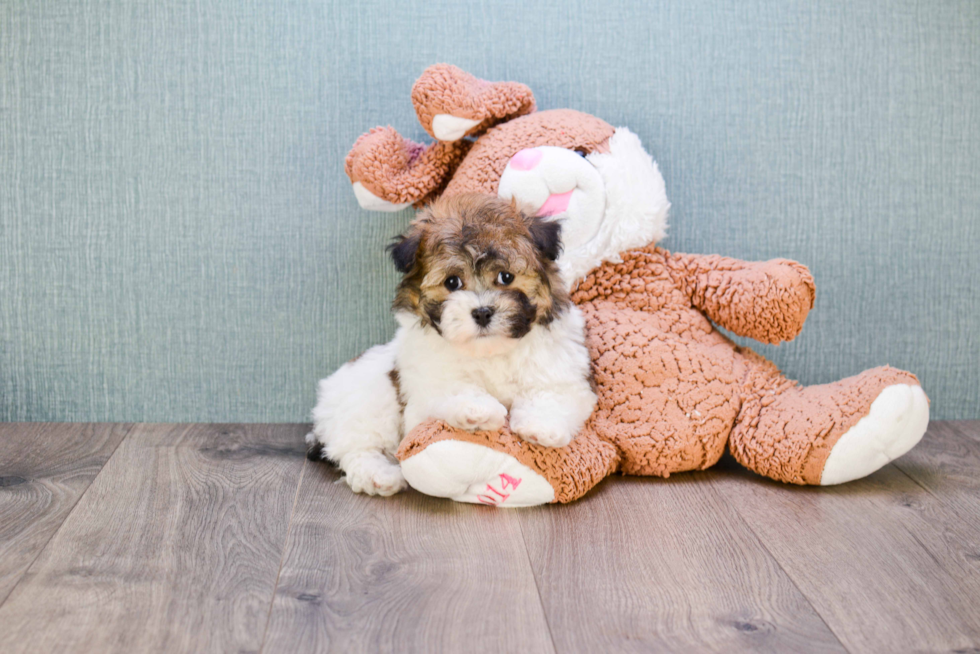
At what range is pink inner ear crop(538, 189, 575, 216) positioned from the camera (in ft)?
6.12

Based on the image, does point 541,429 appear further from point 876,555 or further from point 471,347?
point 876,555

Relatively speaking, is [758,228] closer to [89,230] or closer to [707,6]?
[707,6]

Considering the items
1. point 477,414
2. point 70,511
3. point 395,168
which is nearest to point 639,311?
point 477,414

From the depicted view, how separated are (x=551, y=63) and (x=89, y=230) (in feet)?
4.27

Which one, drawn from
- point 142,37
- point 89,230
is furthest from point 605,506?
point 142,37

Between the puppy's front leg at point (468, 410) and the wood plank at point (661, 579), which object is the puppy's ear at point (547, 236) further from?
the wood plank at point (661, 579)

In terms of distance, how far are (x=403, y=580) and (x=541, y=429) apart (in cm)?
42

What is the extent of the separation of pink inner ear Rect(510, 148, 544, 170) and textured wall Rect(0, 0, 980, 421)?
15.7 inches

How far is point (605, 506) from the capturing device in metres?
1.72

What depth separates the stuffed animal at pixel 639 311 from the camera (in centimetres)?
178

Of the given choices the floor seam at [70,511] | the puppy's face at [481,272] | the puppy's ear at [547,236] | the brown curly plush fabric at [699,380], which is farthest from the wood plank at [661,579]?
the floor seam at [70,511]

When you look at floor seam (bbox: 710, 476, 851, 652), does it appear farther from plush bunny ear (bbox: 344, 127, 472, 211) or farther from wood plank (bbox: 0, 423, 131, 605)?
wood plank (bbox: 0, 423, 131, 605)

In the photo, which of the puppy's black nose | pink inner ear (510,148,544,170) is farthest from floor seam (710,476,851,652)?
pink inner ear (510,148,544,170)

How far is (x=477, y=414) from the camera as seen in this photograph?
5.33 ft
